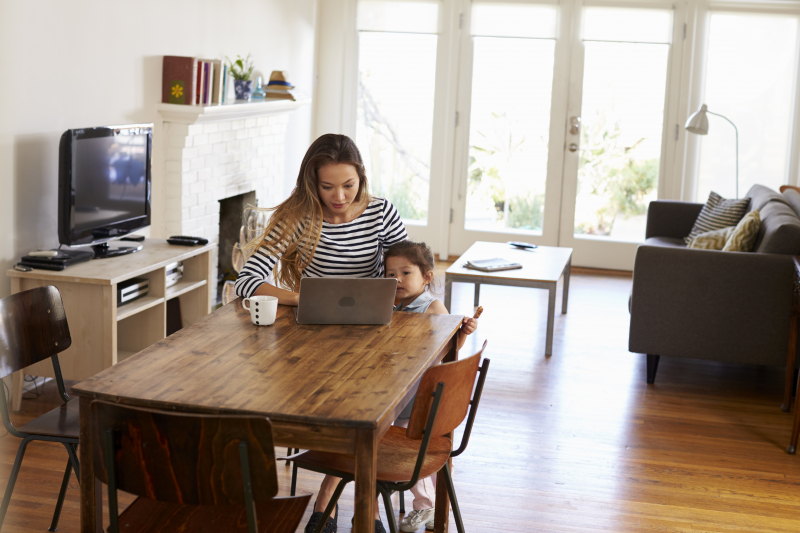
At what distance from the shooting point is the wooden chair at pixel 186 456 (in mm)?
1446

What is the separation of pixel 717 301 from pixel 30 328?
317 centimetres

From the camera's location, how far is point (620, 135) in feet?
22.8

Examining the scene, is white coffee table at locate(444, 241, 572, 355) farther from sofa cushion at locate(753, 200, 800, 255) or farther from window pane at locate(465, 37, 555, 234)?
window pane at locate(465, 37, 555, 234)

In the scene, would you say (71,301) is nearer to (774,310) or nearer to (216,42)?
(216,42)

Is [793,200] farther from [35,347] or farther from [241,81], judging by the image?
[35,347]

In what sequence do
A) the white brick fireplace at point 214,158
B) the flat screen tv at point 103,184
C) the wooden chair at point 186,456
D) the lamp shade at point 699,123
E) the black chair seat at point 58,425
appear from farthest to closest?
the lamp shade at point 699,123, the white brick fireplace at point 214,158, the flat screen tv at point 103,184, the black chair seat at point 58,425, the wooden chair at point 186,456

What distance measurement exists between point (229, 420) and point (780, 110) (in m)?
6.52

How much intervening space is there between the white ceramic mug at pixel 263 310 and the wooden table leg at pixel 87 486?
0.58m

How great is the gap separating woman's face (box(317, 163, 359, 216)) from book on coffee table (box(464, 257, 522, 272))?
2.26 meters

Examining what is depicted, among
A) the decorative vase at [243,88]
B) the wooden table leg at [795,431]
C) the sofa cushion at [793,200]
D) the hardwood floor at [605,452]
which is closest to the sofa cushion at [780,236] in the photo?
the sofa cushion at [793,200]

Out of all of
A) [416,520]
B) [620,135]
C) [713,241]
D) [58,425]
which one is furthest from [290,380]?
[620,135]

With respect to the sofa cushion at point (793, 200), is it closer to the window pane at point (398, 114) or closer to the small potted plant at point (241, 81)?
the window pane at point (398, 114)

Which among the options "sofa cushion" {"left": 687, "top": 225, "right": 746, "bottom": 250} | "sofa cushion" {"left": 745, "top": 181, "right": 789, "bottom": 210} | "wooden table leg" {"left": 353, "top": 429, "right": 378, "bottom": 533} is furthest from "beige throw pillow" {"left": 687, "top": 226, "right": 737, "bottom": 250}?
"wooden table leg" {"left": 353, "top": 429, "right": 378, "bottom": 533}

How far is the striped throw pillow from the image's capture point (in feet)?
16.7
